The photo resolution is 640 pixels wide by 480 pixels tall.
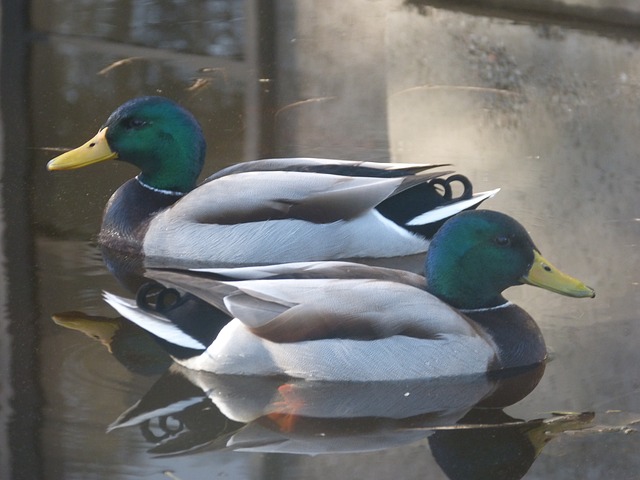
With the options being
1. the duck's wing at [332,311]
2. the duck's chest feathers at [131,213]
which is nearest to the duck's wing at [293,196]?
the duck's chest feathers at [131,213]

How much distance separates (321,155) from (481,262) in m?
3.39

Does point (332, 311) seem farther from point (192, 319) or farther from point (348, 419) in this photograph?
point (192, 319)

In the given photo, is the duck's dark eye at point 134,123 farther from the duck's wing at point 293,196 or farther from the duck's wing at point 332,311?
the duck's wing at point 332,311

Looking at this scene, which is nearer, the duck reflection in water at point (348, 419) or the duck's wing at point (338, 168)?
the duck reflection in water at point (348, 419)

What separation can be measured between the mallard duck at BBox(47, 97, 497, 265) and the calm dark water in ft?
1.35

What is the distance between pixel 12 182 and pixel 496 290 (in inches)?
146

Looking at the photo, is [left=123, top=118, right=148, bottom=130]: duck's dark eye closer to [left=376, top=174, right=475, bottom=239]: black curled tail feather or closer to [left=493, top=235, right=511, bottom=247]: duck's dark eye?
[left=376, top=174, right=475, bottom=239]: black curled tail feather

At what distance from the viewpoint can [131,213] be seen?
7.27m

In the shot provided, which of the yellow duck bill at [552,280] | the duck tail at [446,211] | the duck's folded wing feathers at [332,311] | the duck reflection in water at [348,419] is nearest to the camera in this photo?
the duck reflection in water at [348,419]

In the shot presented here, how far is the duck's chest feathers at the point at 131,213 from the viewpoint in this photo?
7.19 meters

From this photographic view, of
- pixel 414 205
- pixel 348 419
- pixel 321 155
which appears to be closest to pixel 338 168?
pixel 414 205

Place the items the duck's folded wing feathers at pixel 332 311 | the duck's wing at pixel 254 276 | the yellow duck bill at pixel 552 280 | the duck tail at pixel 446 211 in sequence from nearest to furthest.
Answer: the duck's folded wing feathers at pixel 332 311
the duck's wing at pixel 254 276
the yellow duck bill at pixel 552 280
the duck tail at pixel 446 211

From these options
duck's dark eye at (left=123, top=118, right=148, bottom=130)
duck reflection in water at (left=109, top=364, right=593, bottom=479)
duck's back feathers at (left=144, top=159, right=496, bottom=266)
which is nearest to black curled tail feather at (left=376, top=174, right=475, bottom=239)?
duck's back feathers at (left=144, top=159, right=496, bottom=266)

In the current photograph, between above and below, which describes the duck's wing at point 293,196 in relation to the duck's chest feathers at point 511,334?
above
